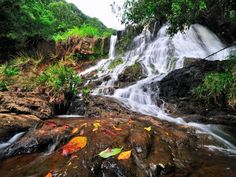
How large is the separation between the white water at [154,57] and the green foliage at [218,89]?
1.31 meters

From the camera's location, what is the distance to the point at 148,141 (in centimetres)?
387

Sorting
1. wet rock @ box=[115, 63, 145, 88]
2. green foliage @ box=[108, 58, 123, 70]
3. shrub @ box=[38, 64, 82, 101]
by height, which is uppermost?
green foliage @ box=[108, 58, 123, 70]

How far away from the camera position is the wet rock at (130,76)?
406 inches

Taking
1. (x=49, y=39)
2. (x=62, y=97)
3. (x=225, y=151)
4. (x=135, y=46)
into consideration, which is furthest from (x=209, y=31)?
(x=225, y=151)

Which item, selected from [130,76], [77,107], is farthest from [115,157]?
[130,76]

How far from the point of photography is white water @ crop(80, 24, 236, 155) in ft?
27.5

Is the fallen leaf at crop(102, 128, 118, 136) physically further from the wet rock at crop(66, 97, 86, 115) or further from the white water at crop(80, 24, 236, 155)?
the white water at crop(80, 24, 236, 155)

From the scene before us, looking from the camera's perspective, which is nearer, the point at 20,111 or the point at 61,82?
the point at 20,111

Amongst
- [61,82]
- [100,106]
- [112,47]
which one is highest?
[112,47]

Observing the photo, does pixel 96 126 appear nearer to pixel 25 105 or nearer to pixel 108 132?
pixel 108 132

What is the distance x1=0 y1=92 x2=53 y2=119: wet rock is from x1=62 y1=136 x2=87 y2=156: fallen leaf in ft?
8.10

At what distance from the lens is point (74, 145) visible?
3750 mm

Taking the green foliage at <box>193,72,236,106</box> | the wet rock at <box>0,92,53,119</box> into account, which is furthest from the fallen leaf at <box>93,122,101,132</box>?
the green foliage at <box>193,72,236,106</box>

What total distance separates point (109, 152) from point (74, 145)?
27.9 inches
